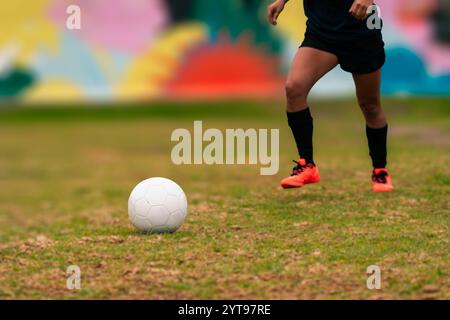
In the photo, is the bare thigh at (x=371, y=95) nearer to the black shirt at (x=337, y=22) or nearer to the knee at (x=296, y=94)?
the black shirt at (x=337, y=22)

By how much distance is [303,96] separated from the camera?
7.56 meters

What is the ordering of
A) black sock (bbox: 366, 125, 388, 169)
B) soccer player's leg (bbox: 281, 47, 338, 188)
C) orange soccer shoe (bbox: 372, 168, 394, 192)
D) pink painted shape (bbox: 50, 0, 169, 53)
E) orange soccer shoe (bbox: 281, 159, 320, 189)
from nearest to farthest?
soccer player's leg (bbox: 281, 47, 338, 188)
orange soccer shoe (bbox: 281, 159, 320, 189)
black sock (bbox: 366, 125, 388, 169)
orange soccer shoe (bbox: 372, 168, 394, 192)
pink painted shape (bbox: 50, 0, 169, 53)

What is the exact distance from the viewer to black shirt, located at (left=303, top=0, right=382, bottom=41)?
7359mm

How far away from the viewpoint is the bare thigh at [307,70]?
7.45 metres

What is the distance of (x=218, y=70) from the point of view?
2750 cm

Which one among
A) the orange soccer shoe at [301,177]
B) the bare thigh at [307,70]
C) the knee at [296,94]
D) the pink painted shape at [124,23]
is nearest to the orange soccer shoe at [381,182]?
the orange soccer shoe at [301,177]

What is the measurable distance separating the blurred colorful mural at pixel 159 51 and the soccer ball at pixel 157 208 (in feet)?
66.5

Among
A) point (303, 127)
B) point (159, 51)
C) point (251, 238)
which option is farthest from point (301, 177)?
point (159, 51)

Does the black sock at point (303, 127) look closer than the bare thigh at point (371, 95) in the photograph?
No

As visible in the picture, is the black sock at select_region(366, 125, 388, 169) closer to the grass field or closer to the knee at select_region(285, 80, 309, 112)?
the grass field

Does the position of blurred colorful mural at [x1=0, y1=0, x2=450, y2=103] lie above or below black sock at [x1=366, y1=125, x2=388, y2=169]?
above

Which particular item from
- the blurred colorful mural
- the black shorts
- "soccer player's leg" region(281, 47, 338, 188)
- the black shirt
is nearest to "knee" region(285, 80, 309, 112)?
"soccer player's leg" region(281, 47, 338, 188)
